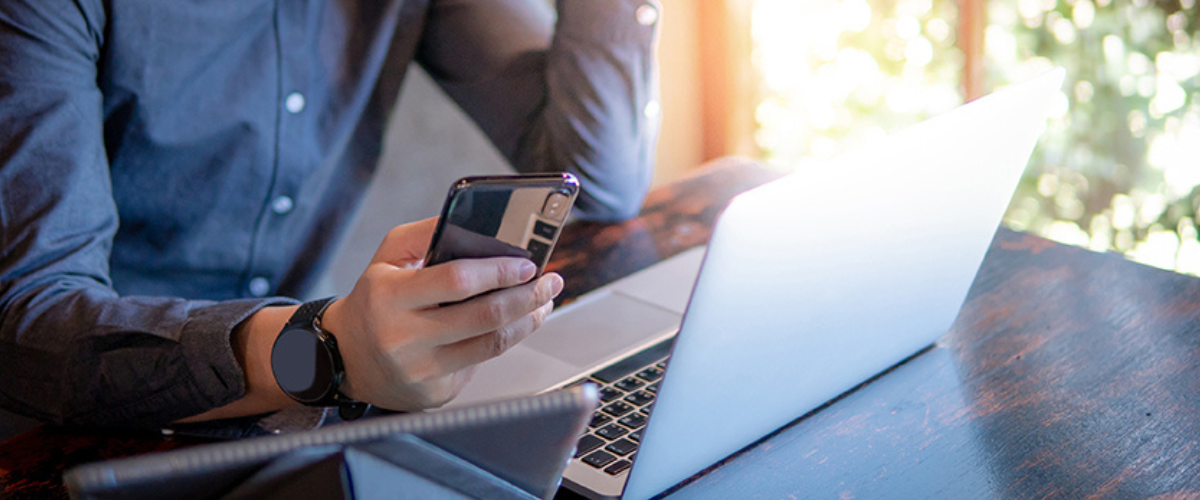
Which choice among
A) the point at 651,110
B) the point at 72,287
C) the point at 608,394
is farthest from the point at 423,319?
the point at 651,110

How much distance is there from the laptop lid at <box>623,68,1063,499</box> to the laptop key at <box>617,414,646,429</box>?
7 centimetres

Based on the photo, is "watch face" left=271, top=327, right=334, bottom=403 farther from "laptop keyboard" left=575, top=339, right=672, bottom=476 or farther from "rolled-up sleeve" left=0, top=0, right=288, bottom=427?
"laptop keyboard" left=575, top=339, right=672, bottom=476

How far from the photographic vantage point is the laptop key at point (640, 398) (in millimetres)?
A: 781

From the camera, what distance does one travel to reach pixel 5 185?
0.88 metres

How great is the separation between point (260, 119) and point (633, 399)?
2.17 ft

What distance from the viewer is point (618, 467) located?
69 cm

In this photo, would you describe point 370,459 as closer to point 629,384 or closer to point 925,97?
point 629,384

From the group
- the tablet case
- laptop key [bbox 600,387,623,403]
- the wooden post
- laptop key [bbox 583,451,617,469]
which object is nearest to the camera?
the tablet case

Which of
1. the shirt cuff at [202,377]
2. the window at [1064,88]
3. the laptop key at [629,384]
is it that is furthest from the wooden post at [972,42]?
the shirt cuff at [202,377]

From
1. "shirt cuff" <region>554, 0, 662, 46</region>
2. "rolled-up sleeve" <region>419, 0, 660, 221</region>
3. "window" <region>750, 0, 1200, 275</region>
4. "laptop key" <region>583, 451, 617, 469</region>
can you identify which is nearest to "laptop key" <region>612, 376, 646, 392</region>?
"laptop key" <region>583, 451, 617, 469</region>

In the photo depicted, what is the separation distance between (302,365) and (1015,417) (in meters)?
Result: 0.57

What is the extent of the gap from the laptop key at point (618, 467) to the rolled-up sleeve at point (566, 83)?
22.4 inches

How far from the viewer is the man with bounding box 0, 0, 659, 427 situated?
0.71 metres

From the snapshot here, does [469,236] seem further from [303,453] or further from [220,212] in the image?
[220,212]
